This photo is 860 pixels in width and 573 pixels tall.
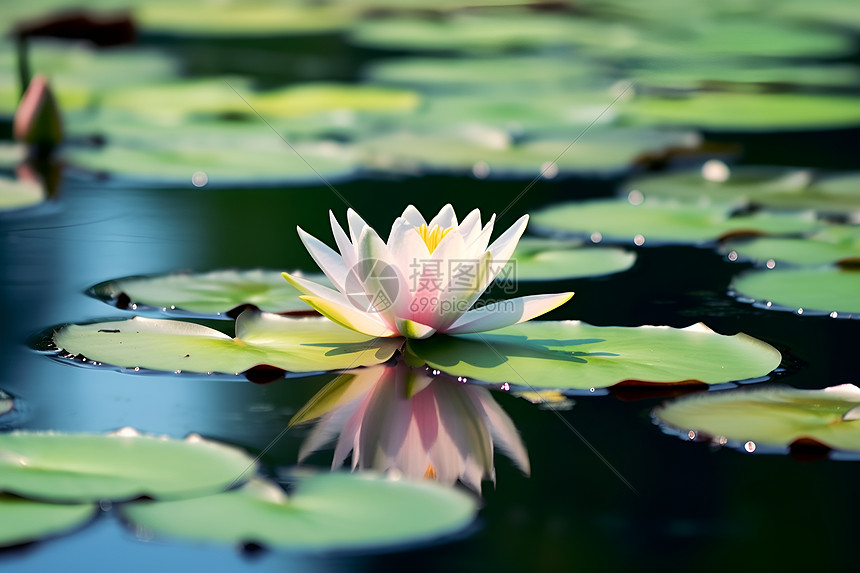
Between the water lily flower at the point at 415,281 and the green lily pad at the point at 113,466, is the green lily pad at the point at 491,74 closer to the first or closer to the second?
the water lily flower at the point at 415,281

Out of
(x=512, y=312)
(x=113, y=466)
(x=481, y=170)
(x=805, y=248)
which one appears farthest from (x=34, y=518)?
(x=481, y=170)

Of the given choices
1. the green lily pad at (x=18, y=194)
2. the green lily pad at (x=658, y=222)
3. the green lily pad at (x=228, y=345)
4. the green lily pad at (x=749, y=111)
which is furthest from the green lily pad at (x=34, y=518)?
the green lily pad at (x=749, y=111)

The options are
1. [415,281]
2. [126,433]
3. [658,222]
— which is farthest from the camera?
[658,222]

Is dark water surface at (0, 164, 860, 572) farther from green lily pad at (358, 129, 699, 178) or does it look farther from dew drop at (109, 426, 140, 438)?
green lily pad at (358, 129, 699, 178)

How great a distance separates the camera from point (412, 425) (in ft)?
4.73

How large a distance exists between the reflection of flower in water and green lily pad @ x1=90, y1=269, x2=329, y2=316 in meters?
0.36

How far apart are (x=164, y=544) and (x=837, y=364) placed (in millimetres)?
1119

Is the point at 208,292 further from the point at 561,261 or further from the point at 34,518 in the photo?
the point at 34,518

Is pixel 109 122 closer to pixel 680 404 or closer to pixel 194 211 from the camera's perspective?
pixel 194 211

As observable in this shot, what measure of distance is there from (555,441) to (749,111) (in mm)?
3012

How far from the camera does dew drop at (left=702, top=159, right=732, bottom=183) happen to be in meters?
3.13

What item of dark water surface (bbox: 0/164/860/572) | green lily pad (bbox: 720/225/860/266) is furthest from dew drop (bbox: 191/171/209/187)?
green lily pad (bbox: 720/225/860/266)

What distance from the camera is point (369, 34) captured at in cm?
570

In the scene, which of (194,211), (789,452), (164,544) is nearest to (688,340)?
(789,452)
